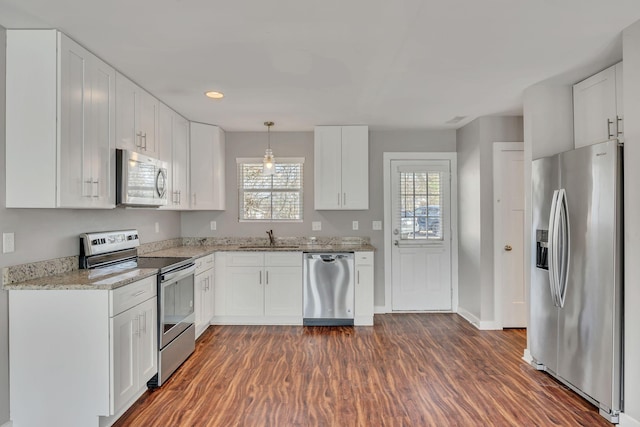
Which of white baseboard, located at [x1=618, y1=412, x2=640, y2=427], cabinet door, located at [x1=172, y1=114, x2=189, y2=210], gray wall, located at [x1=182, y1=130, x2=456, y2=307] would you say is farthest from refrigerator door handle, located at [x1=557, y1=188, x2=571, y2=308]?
cabinet door, located at [x1=172, y1=114, x2=189, y2=210]

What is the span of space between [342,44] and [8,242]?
2384 mm

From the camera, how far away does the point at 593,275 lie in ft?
7.89

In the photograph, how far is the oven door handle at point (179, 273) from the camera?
2869 millimetres

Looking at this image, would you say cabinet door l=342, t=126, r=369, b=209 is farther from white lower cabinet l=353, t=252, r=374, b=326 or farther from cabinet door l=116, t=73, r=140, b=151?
cabinet door l=116, t=73, r=140, b=151

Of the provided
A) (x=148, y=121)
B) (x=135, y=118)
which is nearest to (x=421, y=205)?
(x=148, y=121)

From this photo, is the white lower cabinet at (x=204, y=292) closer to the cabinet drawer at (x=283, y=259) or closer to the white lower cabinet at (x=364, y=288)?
the cabinet drawer at (x=283, y=259)

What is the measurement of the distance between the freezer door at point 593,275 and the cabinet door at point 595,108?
0.47m

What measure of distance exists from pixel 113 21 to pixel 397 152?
3.56 meters

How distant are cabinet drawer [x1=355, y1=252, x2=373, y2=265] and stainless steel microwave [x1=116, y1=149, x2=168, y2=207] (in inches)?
85.0

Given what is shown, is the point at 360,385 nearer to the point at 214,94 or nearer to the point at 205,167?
the point at 214,94

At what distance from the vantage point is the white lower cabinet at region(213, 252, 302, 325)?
14.1 feet

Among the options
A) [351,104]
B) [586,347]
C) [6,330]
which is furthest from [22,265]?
[586,347]

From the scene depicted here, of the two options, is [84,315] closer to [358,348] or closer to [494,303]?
[358,348]

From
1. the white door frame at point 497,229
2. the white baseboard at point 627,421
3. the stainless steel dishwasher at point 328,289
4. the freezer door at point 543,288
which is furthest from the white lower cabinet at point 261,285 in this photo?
the white baseboard at point 627,421
